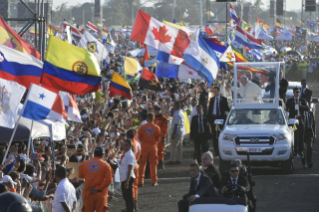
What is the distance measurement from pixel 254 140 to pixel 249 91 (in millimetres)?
2508

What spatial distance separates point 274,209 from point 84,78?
4156mm

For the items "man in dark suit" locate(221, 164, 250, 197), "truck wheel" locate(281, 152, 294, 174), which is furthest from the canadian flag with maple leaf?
"man in dark suit" locate(221, 164, 250, 197)

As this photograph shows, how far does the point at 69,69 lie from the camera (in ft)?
36.9

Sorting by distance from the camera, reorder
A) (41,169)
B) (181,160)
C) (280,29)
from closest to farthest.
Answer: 1. (41,169)
2. (181,160)
3. (280,29)

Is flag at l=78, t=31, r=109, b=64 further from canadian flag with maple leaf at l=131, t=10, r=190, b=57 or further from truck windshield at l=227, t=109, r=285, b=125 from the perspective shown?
truck windshield at l=227, t=109, r=285, b=125

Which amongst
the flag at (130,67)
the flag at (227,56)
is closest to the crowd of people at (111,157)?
the flag at (130,67)

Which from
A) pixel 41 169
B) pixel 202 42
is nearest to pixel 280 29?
pixel 202 42

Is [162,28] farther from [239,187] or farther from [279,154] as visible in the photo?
[239,187]

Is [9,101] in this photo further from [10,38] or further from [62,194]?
[10,38]

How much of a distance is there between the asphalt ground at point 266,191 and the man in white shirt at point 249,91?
6.04ft

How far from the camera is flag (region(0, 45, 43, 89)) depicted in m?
10.6

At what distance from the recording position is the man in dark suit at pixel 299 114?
16.7 m

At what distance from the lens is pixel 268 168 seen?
1627 cm

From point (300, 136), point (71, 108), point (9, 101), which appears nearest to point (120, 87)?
point (71, 108)
